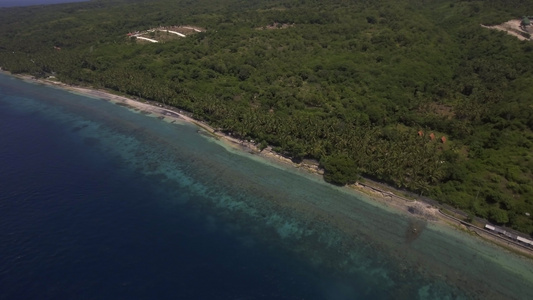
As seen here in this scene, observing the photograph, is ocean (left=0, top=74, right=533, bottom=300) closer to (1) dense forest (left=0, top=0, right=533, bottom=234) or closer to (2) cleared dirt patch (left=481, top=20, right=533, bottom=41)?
(1) dense forest (left=0, top=0, right=533, bottom=234)

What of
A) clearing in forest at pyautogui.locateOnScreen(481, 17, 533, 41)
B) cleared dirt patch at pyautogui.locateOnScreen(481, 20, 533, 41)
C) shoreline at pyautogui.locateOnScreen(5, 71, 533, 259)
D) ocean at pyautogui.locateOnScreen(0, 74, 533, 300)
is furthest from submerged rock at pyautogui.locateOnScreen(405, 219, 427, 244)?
clearing in forest at pyautogui.locateOnScreen(481, 17, 533, 41)

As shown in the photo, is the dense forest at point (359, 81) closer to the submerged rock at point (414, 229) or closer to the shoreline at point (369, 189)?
the shoreline at point (369, 189)

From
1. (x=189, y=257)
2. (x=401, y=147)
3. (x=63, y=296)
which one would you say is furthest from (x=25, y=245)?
(x=401, y=147)

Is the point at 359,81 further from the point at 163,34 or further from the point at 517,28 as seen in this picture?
the point at 163,34

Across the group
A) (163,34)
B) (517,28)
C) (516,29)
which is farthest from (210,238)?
(517,28)

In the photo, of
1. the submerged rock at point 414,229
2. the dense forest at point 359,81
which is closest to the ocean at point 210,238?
the submerged rock at point 414,229

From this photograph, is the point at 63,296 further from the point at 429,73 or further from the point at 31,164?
the point at 429,73
